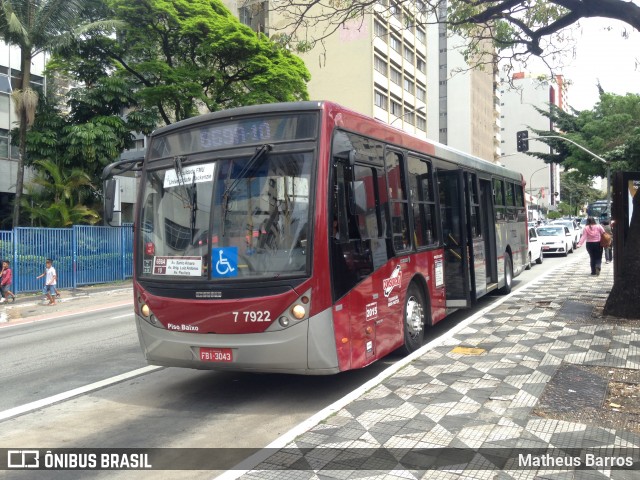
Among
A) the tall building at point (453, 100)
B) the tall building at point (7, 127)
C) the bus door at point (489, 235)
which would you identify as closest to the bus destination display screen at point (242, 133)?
the bus door at point (489, 235)

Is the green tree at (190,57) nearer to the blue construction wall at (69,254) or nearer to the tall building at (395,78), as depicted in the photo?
the tall building at (395,78)

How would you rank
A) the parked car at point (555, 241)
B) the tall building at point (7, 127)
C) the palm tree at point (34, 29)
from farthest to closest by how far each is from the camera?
the parked car at point (555, 241)
the tall building at point (7, 127)
the palm tree at point (34, 29)

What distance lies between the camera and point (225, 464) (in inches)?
183

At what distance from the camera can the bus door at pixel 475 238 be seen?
10797 mm

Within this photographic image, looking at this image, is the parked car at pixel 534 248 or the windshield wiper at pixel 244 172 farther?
the parked car at pixel 534 248

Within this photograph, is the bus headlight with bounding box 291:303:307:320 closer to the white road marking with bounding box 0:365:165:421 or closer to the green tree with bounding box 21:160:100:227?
the white road marking with bounding box 0:365:165:421

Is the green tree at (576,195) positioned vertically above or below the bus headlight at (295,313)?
above

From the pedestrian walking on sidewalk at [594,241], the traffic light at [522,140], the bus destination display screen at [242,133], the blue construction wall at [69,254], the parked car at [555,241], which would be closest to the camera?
the bus destination display screen at [242,133]

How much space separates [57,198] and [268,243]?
20.5 m

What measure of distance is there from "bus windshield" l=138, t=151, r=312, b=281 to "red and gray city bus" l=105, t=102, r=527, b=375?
0.04 feet

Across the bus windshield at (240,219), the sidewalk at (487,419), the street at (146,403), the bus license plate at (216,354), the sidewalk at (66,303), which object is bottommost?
the sidewalk at (66,303)

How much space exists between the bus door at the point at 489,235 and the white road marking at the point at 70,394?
287 inches

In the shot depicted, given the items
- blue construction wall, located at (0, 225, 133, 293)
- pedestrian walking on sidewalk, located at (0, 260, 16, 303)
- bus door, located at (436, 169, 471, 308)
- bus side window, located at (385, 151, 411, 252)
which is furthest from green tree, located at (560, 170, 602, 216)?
bus side window, located at (385, 151, 411, 252)

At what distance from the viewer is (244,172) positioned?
6.09 metres
